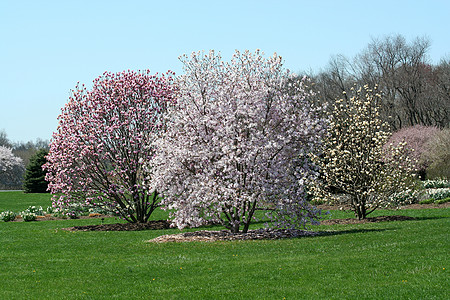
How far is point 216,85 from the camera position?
17.7 m

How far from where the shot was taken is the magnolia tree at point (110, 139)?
23.4 m

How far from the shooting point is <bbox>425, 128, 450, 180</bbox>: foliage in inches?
1604

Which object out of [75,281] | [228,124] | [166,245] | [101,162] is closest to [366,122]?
[228,124]

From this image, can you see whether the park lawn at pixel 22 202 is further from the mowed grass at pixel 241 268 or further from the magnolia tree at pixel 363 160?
the magnolia tree at pixel 363 160

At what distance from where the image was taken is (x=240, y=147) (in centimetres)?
1609

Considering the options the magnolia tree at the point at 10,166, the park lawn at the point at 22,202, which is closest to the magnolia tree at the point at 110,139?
the park lawn at the point at 22,202

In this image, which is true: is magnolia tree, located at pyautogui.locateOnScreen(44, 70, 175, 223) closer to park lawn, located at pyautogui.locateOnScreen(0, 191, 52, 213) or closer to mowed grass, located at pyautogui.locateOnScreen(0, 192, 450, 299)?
mowed grass, located at pyautogui.locateOnScreen(0, 192, 450, 299)

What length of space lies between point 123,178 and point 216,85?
816cm

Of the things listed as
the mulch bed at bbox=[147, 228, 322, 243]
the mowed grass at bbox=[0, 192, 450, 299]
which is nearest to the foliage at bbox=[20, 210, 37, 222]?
the mowed grass at bbox=[0, 192, 450, 299]

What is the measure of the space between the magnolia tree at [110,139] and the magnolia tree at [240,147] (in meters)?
6.13

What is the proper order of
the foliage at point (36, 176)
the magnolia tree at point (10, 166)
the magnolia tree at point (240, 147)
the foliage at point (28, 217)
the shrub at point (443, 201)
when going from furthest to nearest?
the magnolia tree at point (10, 166) < the foliage at point (36, 176) < the shrub at point (443, 201) < the foliage at point (28, 217) < the magnolia tree at point (240, 147)

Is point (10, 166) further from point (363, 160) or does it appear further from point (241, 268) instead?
point (241, 268)

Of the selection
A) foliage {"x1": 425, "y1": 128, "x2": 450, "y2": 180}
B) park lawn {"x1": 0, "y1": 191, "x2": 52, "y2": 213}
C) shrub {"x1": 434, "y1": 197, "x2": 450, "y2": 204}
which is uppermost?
foliage {"x1": 425, "y1": 128, "x2": 450, "y2": 180}

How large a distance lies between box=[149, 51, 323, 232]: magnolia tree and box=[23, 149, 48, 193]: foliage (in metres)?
43.1
